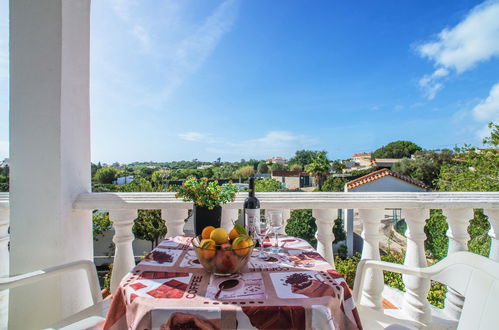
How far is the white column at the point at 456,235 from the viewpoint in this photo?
120 cm

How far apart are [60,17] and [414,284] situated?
225 centimetres

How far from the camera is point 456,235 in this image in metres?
1.22

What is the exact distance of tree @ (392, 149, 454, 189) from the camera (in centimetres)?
887

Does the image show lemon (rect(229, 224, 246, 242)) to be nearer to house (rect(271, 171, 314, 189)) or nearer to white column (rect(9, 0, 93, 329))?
white column (rect(9, 0, 93, 329))

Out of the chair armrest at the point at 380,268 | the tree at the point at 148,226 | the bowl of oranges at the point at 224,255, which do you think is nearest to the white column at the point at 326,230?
the chair armrest at the point at 380,268

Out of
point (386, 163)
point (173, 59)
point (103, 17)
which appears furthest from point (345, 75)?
point (103, 17)

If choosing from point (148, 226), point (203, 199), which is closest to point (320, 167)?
point (148, 226)

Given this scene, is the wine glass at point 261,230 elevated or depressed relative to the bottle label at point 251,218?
depressed

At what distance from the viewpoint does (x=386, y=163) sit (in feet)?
34.2

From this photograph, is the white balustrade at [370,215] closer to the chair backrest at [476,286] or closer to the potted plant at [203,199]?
the potted plant at [203,199]

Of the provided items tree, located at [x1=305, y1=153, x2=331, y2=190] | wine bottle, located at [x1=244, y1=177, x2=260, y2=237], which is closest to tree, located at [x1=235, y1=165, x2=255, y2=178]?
wine bottle, located at [x1=244, y1=177, x2=260, y2=237]

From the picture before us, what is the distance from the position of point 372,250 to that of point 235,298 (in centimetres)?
100

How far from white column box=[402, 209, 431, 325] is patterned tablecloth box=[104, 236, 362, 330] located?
29.3 inches

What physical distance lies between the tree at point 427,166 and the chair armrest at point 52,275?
1061 cm
